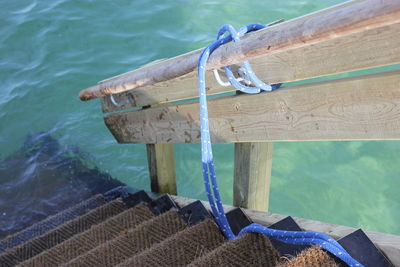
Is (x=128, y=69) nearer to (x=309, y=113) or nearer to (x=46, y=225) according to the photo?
(x=46, y=225)

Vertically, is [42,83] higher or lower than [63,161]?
higher

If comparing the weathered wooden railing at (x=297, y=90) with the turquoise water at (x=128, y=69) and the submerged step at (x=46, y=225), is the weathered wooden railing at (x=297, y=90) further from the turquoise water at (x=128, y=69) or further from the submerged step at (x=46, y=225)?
the turquoise water at (x=128, y=69)

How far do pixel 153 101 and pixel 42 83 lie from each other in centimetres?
402

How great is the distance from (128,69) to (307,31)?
527 cm

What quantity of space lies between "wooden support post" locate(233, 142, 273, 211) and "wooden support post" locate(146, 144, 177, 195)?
3.01ft

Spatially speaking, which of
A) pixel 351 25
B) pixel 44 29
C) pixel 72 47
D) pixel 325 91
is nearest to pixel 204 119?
pixel 325 91

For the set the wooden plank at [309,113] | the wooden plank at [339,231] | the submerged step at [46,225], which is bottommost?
the submerged step at [46,225]

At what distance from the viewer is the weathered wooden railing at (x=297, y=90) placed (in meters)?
1.33

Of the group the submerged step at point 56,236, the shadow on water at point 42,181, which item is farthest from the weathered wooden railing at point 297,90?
the shadow on water at point 42,181

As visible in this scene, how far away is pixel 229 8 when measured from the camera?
7223mm

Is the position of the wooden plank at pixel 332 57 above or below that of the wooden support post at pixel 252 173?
above

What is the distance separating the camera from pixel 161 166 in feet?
10.9

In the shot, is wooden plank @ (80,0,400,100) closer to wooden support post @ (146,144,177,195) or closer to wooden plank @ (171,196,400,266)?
wooden plank @ (171,196,400,266)

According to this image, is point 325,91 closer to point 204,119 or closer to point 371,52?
point 371,52
